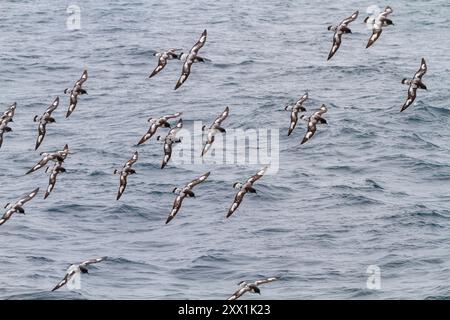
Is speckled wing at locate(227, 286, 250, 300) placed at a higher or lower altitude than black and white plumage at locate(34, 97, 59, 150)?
lower

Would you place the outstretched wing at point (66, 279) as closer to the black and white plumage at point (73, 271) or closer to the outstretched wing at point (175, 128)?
the black and white plumage at point (73, 271)

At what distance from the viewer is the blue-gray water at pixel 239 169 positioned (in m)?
45.2

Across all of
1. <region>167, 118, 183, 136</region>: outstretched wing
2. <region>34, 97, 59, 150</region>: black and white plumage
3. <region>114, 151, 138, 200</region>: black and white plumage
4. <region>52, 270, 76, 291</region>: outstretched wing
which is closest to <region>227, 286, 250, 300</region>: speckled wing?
<region>52, 270, 76, 291</region>: outstretched wing

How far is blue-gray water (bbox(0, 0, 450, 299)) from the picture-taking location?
4522 centimetres

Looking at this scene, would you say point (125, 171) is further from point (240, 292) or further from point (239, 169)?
point (239, 169)

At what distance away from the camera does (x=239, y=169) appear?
192 feet

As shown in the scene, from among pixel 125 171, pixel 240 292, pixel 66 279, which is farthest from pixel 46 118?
pixel 240 292

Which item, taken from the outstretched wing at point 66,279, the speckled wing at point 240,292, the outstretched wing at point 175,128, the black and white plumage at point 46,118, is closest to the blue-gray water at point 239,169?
the outstretched wing at point 66,279

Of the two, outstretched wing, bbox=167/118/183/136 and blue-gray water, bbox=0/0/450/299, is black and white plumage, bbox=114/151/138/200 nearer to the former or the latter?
outstretched wing, bbox=167/118/183/136

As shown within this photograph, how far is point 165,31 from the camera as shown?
9312cm

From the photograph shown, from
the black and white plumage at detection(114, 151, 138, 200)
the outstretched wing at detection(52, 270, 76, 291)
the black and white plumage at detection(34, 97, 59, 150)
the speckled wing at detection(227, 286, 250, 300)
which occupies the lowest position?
the speckled wing at detection(227, 286, 250, 300)

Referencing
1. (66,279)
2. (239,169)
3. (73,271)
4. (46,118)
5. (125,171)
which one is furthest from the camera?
(239,169)
